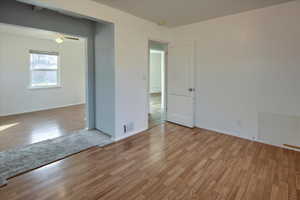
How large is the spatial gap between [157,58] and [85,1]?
28.0 ft

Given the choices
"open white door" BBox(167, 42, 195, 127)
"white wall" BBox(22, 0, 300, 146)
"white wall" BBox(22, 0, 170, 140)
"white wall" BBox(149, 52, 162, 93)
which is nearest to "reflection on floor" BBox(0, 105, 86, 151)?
"white wall" BBox(22, 0, 170, 140)

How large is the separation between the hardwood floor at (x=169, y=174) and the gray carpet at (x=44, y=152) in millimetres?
174

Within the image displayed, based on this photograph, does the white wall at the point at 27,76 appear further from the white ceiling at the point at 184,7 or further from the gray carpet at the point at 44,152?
the white ceiling at the point at 184,7

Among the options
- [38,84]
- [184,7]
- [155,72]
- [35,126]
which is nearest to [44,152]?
[35,126]

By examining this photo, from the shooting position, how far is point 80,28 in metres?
3.56

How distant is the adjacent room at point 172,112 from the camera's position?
209cm

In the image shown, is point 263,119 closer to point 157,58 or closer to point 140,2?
point 140,2

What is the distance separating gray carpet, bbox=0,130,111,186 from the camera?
92.4 inches

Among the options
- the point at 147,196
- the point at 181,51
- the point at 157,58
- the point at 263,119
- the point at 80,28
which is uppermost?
the point at 157,58

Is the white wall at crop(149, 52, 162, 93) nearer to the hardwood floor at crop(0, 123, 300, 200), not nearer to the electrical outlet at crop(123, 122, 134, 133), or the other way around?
the electrical outlet at crop(123, 122, 134, 133)

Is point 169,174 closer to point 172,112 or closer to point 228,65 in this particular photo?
point 172,112

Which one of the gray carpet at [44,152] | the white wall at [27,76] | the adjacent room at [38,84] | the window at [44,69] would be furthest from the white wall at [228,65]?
the window at [44,69]

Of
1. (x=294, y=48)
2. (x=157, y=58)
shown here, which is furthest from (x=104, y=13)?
(x=157, y=58)

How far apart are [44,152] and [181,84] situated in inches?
126
